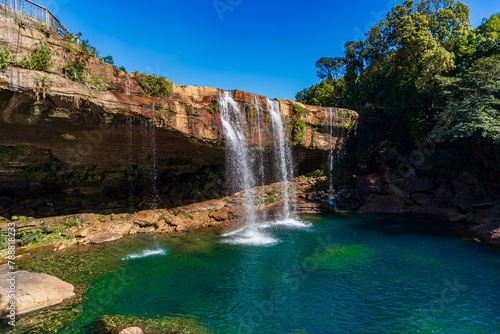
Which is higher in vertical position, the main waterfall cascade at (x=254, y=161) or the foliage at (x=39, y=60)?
the foliage at (x=39, y=60)

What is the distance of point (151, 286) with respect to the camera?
25.3 feet

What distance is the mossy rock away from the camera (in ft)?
29.2

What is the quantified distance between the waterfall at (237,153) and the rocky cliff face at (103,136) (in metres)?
0.45

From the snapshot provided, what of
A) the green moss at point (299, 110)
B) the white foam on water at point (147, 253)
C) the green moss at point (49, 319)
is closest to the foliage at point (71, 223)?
the white foam on water at point (147, 253)

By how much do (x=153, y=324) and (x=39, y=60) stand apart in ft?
34.7

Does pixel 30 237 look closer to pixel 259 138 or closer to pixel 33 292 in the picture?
pixel 33 292

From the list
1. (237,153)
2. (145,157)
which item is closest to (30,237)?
(145,157)

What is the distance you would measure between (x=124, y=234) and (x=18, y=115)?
6.95 meters

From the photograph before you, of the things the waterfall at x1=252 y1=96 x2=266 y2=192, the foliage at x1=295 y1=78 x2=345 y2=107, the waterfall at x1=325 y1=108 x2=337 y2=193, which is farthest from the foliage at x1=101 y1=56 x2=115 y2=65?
the foliage at x1=295 y1=78 x2=345 y2=107

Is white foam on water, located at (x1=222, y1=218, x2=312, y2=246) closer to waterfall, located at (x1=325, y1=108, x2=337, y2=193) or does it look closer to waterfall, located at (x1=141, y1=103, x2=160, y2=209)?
waterfall, located at (x1=141, y1=103, x2=160, y2=209)

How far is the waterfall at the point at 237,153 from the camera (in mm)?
15375

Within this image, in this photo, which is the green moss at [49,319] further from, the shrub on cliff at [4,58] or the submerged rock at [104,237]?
the shrub on cliff at [4,58]

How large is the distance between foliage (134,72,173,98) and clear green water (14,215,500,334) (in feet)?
25.0

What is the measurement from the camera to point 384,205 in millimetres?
17516
